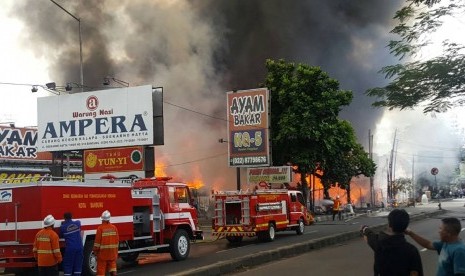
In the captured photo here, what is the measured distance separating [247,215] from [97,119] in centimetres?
717

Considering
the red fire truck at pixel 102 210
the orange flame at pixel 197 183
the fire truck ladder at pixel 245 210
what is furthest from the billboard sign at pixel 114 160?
the orange flame at pixel 197 183

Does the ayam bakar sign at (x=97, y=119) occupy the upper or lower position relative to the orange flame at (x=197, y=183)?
upper

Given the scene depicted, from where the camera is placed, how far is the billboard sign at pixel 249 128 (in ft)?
84.4

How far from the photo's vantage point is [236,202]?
1902cm

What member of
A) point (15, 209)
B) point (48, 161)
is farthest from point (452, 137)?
point (15, 209)

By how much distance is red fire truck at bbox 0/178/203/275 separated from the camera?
35.2ft

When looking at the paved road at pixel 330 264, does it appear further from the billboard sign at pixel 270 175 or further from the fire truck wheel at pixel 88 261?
the billboard sign at pixel 270 175

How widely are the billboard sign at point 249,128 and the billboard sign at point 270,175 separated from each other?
193 cm

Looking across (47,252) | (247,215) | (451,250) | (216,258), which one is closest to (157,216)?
(216,258)

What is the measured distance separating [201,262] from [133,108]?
332 inches

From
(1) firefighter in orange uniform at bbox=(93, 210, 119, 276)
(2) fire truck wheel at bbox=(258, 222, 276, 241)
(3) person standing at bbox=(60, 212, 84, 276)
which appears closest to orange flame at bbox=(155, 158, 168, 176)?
(2) fire truck wheel at bbox=(258, 222, 276, 241)

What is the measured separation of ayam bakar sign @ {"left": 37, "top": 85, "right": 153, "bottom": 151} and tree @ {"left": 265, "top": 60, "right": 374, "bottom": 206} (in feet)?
34.4

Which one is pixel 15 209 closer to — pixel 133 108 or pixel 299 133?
pixel 133 108

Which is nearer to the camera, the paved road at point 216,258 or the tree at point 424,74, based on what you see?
the tree at point 424,74
